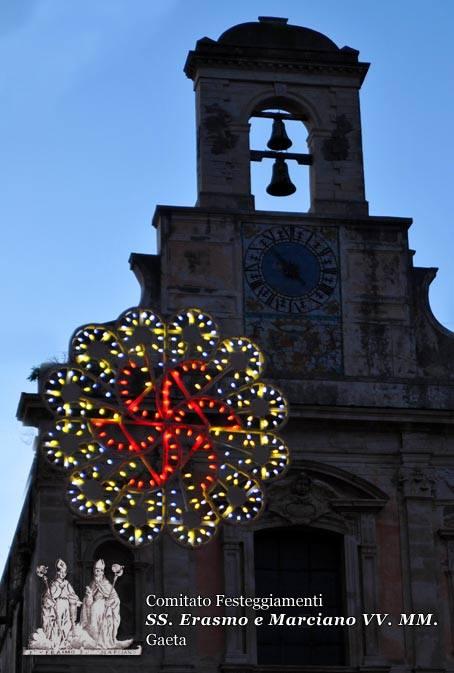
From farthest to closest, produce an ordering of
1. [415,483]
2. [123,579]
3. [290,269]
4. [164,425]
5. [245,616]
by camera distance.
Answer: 1. [290,269]
2. [415,483]
3. [164,425]
4. [123,579]
5. [245,616]

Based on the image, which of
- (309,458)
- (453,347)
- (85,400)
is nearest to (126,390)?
(85,400)

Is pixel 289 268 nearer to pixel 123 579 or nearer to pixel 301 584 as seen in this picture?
pixel 301 584

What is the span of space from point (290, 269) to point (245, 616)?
519 cm

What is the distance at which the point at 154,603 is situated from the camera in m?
30.8

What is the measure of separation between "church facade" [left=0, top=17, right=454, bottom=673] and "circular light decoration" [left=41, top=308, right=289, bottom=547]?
0.45 metres

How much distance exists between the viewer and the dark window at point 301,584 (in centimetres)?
3138

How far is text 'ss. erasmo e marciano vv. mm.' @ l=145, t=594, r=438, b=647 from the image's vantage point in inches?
1208

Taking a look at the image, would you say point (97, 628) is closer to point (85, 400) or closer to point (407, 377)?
point (85, 400)

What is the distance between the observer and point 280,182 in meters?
34.1

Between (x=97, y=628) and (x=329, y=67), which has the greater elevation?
(x=329, y=67)

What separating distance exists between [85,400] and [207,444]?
1754 mm

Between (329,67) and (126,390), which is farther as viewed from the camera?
(329,67)

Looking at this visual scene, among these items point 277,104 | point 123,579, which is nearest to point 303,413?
point 123,579

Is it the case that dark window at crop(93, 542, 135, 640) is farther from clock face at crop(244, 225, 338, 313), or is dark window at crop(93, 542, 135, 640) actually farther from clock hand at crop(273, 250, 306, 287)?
clock hand at crop(273, 250, 306, 287)
